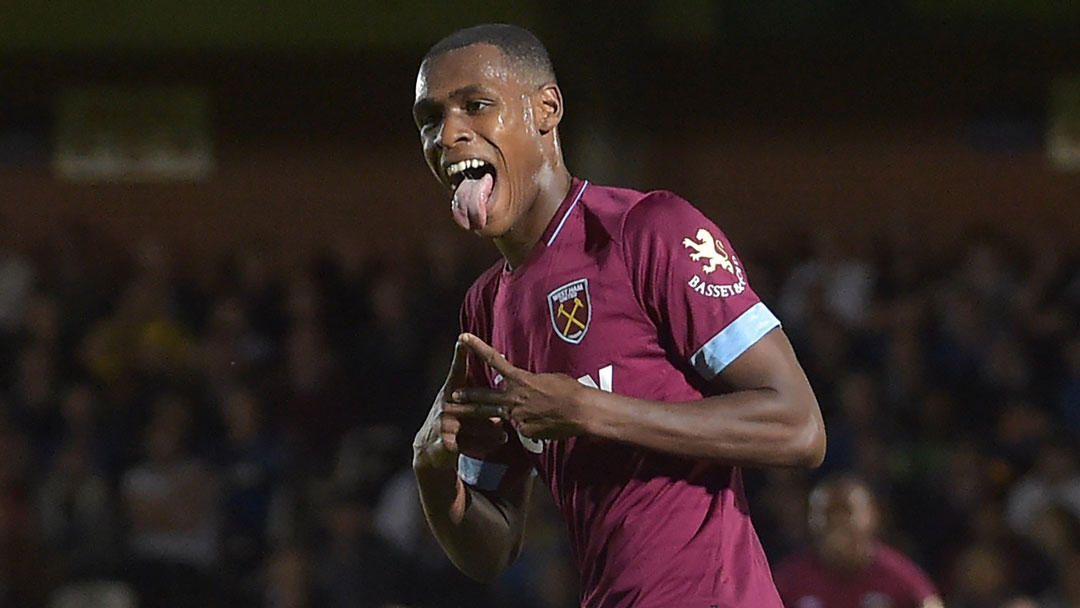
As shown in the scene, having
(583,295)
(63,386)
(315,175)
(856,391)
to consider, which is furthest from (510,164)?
(315,175)

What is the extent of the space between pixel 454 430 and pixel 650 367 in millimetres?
366

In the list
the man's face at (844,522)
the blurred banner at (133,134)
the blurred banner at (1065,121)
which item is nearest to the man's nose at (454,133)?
the man's face at (844,522)

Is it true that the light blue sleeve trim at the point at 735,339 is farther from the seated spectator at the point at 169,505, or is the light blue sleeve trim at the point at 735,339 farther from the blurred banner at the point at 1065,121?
the blurred banner at the point at 1065,121

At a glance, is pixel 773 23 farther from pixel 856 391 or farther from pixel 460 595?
pixel 460 595

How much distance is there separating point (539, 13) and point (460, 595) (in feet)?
21.1

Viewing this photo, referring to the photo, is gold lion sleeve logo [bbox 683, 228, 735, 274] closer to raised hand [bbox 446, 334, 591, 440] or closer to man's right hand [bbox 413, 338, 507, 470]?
raised hand [bbox 446, 334, 591, 440]

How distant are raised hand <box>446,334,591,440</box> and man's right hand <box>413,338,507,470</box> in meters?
0.12

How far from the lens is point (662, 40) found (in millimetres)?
13445

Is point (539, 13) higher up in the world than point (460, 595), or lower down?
higher up

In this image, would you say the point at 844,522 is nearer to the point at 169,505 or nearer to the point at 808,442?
the point at 169,505

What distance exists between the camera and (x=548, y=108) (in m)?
3.20

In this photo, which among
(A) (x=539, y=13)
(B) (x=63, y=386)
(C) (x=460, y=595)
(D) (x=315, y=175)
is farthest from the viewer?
(D) (x=315, y=175)

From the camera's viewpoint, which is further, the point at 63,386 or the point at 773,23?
the point at 773,23

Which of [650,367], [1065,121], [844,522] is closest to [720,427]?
[650,367]
